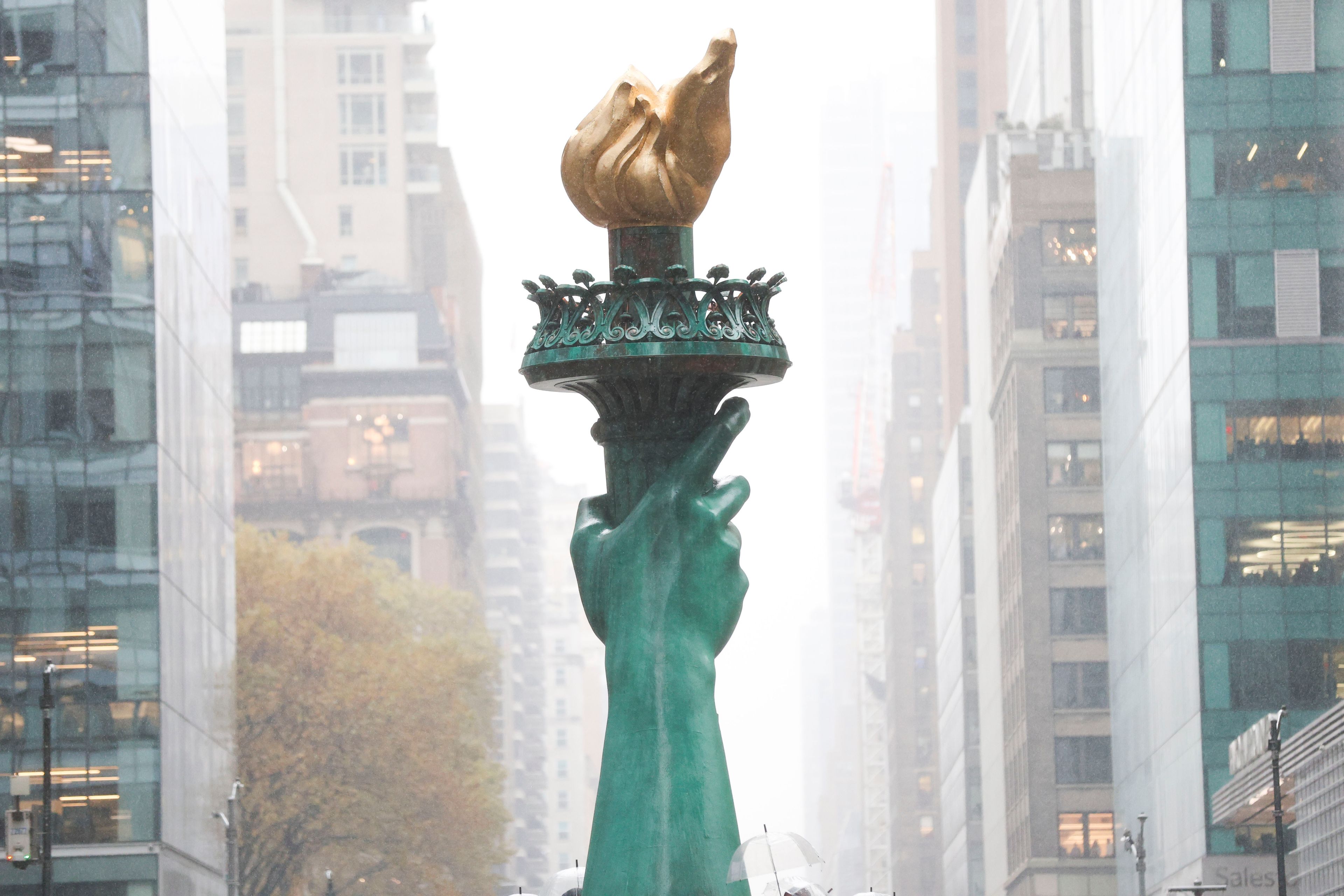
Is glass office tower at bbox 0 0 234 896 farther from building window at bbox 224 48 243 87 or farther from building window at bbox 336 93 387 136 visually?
building window at bbox 224 48 243 87

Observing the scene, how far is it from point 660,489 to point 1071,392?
99851 mm

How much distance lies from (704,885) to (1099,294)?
91.6 meters

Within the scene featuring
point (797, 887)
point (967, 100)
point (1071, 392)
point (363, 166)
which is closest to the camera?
point (797, 887)

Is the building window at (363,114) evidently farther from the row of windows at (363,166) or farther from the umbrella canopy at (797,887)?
the umbrella canopy at (797,887)

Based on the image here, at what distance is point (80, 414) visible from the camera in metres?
67.7

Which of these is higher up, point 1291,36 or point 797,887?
point 1291,36

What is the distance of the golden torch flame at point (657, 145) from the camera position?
1570cm

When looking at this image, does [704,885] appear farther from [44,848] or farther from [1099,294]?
[1099,294]

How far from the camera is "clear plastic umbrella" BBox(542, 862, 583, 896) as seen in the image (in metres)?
17.7

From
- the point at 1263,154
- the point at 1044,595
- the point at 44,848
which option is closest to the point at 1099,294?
the point at 1044,595

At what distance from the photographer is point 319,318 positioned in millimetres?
167500

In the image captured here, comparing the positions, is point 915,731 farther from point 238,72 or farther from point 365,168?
point 238,72

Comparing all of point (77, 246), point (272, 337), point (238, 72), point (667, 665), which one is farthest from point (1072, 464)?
point (667, 665)

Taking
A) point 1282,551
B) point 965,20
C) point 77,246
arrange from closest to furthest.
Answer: point 77,246
point 1282,551
point 965,20
